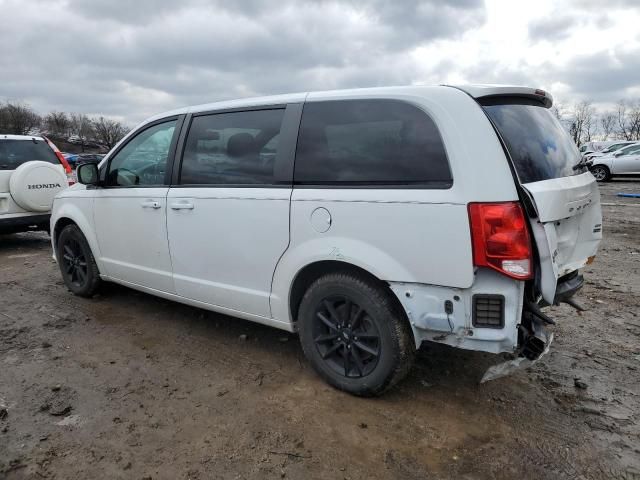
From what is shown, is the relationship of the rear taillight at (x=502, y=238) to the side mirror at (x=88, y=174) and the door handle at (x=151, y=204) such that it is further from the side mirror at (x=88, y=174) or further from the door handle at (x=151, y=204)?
the side mirror at (x=88, y=174)

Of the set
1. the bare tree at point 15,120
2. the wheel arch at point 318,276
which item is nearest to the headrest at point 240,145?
the wheel arch at point 318,276

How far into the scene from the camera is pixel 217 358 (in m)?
3.68

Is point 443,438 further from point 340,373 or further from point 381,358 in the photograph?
point 340,373

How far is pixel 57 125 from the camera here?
80.8 metres

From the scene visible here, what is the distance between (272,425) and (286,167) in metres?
1.59

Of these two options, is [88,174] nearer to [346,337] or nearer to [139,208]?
[139,208]

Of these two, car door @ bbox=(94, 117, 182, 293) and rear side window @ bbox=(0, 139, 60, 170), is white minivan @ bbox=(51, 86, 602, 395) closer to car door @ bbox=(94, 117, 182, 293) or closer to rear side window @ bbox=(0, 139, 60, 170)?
car door @ bbox=(94, 117, 182, 293)

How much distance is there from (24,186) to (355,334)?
6255mm

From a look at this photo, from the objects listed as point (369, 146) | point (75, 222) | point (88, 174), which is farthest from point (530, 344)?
point (75, 222)

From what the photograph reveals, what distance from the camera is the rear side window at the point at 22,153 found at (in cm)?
742

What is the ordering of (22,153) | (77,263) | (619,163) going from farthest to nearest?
(619,163) < (22,153) < (77,263)

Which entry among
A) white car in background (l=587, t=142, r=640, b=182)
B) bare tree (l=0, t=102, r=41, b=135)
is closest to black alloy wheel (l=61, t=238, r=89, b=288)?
white car in background (l=587, t=142, r=640, b=182)

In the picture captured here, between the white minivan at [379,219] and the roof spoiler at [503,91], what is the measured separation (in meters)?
0.01

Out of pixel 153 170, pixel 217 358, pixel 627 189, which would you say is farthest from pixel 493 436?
pixel 627 189
